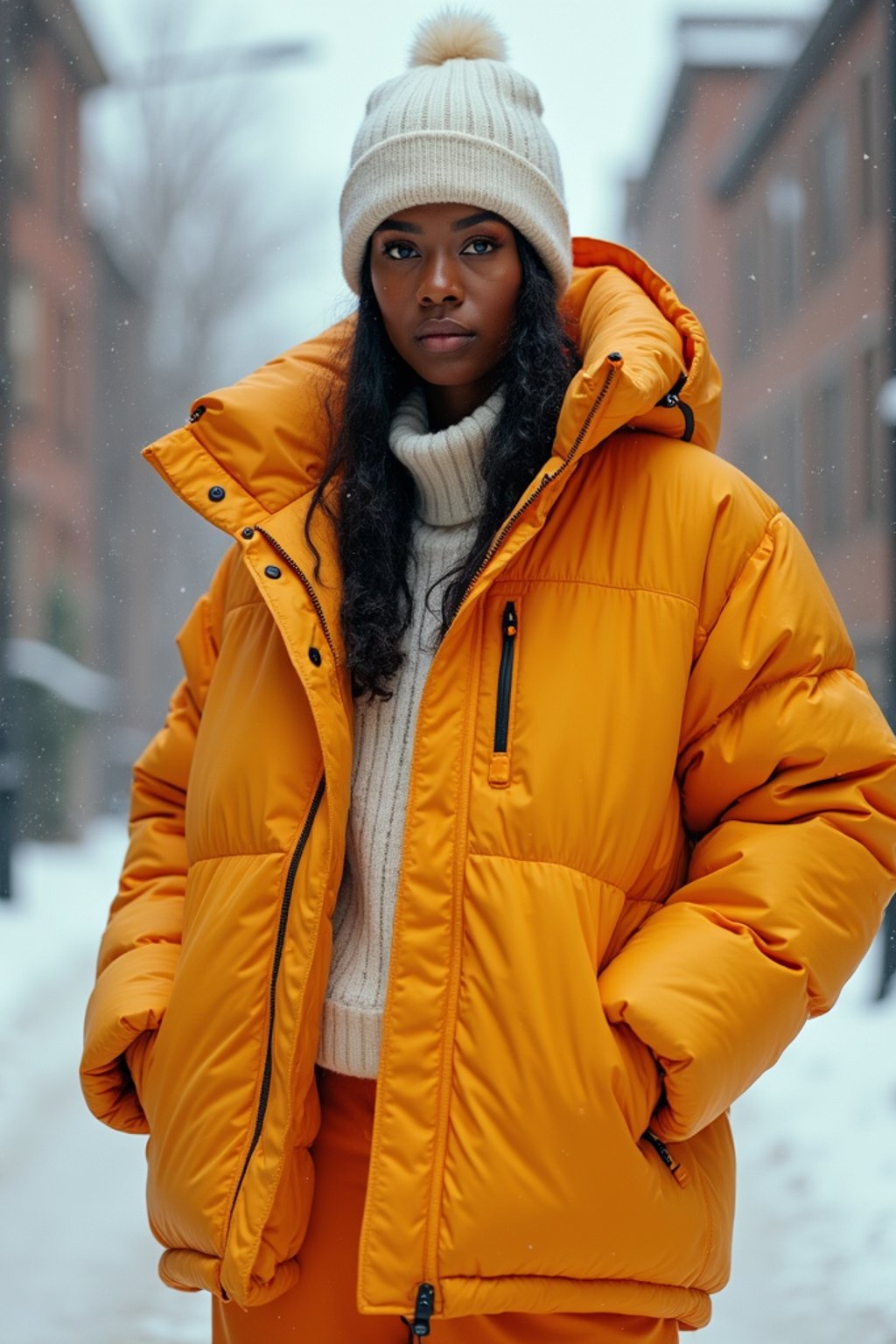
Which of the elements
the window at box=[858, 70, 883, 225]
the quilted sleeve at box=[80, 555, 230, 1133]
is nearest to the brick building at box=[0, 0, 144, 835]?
the window at box=[858, 70, 883, 225]

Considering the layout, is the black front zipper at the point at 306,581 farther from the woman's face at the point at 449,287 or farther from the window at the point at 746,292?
the window at the point at 746,292

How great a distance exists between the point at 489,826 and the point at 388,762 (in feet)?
0.63

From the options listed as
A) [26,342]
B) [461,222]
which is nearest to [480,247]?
[461,222]

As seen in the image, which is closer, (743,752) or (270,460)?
(743,752)

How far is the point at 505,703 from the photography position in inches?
67.9

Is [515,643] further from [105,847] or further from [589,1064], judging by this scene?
[105,847]

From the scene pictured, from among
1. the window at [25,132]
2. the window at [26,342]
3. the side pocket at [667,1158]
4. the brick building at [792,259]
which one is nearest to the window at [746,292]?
the brick building at [792,259]

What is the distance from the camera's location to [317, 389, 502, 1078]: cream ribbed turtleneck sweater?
69.5 inches

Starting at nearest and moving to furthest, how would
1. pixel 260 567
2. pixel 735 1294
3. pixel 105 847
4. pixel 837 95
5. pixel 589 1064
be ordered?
1. pixel 589 1064
2. pixel 260 567
3. pixel 735 1294
4. pixel 837 95
5. pixel 105 847

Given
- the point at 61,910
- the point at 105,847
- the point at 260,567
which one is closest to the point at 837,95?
the point at 61,910

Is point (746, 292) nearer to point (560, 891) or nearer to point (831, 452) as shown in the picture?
point (831, 452)

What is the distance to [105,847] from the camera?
1331cm

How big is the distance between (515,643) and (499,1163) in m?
0.54

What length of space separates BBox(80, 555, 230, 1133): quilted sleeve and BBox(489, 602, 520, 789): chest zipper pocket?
52cm
